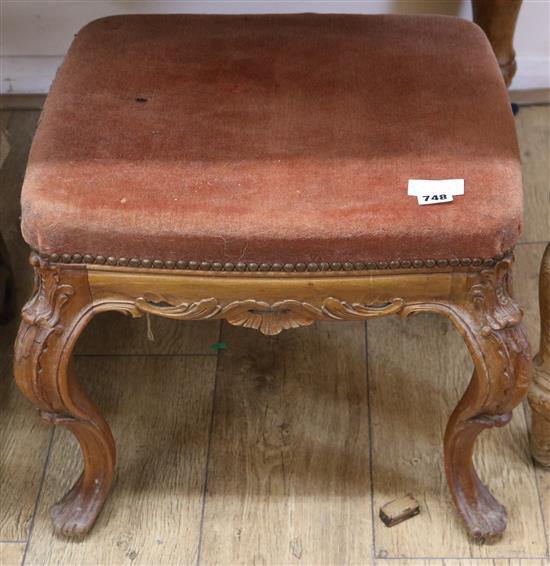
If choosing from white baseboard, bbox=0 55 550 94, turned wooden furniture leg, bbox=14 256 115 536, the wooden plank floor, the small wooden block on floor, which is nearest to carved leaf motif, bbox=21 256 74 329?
turned wooden furniture leg, bbox=14 256 115 536

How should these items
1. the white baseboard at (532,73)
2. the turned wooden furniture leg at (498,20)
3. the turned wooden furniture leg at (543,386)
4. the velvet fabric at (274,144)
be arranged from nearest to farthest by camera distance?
1. the velvet fabric at (274,144)
2. the turned wooden furniture leg at (543,386)
3. the turned wooden furniture leg at (498,20)
4. the white baseboard at (532,73)

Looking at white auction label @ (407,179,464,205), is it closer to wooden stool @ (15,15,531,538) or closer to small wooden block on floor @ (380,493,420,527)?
wooden stool @ (15,15,531,538)

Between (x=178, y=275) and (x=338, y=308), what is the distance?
161 mm

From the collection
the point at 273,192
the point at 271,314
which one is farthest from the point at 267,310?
the point at 273,192

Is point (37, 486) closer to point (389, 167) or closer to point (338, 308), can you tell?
point (338, 308)

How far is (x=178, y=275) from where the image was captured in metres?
1.02

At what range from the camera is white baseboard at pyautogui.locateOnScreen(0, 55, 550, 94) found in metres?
1.75

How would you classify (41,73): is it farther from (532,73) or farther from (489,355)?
(489,355)

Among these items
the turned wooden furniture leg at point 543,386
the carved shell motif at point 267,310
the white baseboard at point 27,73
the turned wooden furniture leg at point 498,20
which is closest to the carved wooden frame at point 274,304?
the carved shell motif at point 267,310

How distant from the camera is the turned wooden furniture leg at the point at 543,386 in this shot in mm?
1186

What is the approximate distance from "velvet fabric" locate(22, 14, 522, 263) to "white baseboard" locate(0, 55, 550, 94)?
0.59 meters

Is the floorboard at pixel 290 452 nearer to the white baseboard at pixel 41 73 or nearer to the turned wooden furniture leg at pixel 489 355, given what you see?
the turned wooden furniture leg at pixel 489 355

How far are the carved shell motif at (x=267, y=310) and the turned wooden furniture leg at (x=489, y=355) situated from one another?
0.05 meters

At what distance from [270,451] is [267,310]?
337 millimetres
